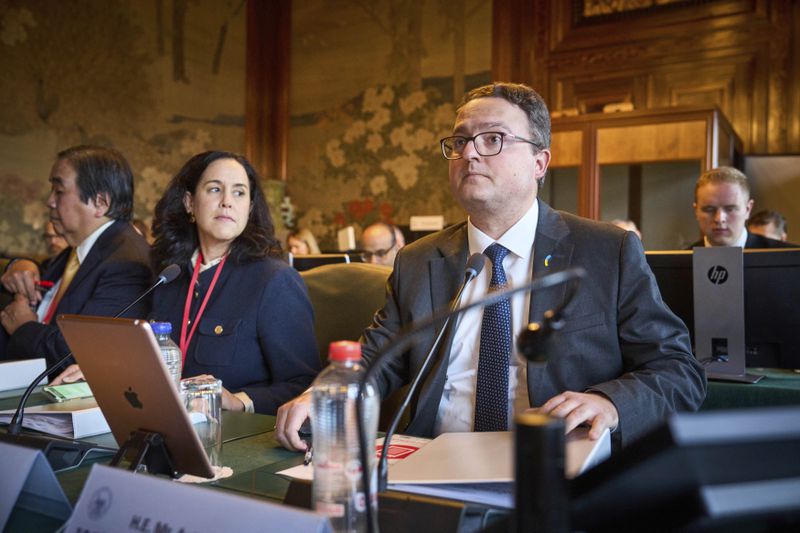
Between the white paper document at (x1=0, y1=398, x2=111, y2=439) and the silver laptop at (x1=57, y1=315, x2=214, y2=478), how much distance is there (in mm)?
354

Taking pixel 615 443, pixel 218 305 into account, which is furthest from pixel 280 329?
pixel 615 443

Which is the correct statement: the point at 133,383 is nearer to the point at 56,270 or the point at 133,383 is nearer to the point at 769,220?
the point at 56,270

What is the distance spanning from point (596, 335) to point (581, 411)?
1.41 feet

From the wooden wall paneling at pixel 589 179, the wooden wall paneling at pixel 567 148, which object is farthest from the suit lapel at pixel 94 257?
the wooden wall paneling at pixel 589 179

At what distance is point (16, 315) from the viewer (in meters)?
2.81

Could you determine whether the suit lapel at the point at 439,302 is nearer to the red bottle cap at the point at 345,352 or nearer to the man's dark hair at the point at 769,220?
the red bottle cap at the point at 345,352

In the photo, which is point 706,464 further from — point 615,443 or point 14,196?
point 14,196

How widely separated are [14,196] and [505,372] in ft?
17.5

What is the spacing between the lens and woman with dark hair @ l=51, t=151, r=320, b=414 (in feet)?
7.36

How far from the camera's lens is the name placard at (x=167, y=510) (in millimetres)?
748

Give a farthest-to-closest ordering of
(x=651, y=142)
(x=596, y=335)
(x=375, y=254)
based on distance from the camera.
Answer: (x=651, y=142) → (x=375, y=254) → (x=596, y=335)

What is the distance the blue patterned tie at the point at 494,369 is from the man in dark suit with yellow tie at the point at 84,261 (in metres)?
1.49

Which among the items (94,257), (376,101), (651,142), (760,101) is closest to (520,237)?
(94,257)

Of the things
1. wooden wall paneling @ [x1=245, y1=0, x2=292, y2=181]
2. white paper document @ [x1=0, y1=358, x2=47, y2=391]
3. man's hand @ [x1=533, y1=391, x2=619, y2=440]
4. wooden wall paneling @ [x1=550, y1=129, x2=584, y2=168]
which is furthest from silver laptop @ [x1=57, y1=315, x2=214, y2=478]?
wooden wall paneling @ [x1=245, y1=0, x2=292, y2=181]
